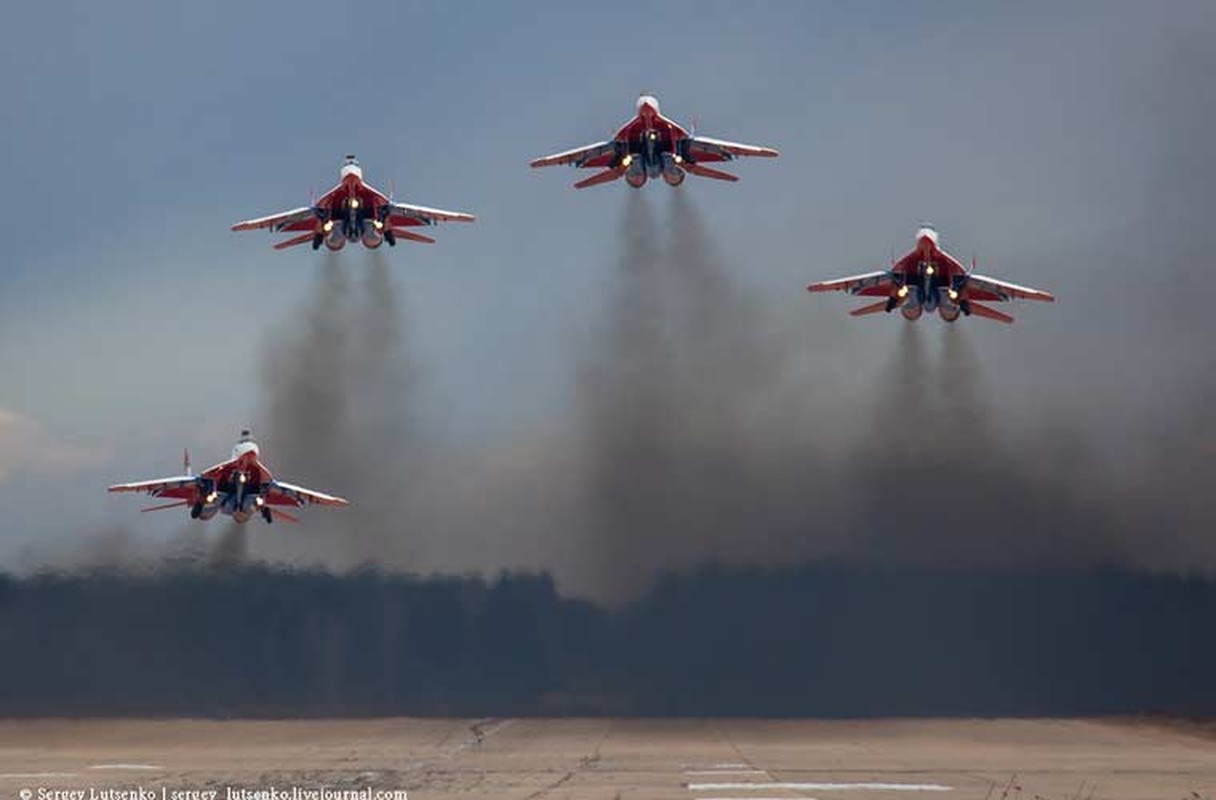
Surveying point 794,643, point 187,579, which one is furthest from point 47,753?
point 794,643

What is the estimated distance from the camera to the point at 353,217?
9306cm

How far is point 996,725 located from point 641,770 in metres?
37.6

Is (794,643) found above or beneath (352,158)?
beneath

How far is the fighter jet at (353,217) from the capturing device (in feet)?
304

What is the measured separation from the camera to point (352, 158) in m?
93.9

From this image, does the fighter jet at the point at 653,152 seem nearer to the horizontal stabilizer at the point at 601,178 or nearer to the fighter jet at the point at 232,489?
the horizontal stabilizer at the point at 601,178

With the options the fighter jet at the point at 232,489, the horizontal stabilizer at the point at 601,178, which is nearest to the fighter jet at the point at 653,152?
the horizontal stabilizer at the point at 601,178

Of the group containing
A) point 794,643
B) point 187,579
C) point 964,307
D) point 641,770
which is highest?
point 964,307

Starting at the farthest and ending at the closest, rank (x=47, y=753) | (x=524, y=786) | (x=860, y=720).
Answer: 1. (x=860, y=720)
2. (x=47, y=753)
3. (x=524, y=786)

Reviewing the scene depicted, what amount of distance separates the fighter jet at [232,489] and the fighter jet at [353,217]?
13570 mm

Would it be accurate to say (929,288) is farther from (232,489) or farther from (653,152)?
(232,489)

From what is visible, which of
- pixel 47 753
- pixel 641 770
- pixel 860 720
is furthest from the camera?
pixel 860 720

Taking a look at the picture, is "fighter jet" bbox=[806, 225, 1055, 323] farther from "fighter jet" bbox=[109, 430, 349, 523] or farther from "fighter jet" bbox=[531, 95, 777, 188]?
"fighter jet" bbox=[109, 430, 349, 523]

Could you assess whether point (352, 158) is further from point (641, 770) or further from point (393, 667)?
point (641, 770)
